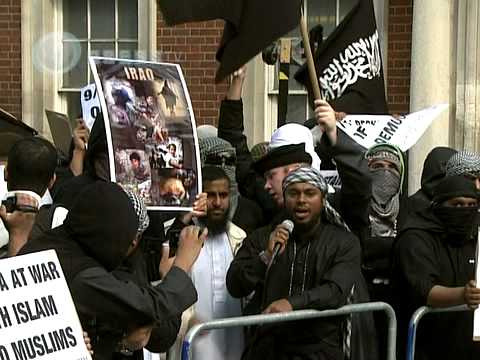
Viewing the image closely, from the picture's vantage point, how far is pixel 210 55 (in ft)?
41.3

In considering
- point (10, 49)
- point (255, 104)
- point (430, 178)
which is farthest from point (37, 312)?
point (10, 49)

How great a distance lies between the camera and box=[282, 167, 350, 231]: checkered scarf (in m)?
5.62

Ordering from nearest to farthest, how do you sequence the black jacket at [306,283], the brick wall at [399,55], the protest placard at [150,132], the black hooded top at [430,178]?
1. the protest placard at [150,132]
2. the black jacket at [306,283]
3. the black hooded top at [430,178]
4. the brick wall at [399,55]

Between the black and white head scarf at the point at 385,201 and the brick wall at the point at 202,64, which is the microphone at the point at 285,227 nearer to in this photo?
the black and white head scarf at the point at 385,201

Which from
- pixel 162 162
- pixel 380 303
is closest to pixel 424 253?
pixel 380 303

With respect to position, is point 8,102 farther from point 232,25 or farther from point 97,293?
point 97,293

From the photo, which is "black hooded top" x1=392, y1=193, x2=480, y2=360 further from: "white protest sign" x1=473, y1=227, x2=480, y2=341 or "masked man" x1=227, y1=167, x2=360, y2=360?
"masked man" x1=227, y1=167, x2=360, y2=360

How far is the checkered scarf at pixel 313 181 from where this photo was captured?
18.5 feet

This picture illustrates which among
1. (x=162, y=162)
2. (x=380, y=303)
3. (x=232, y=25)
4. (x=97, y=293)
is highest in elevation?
(x=232, y=25)

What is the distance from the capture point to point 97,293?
4.12 m

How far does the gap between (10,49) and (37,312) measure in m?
9.58

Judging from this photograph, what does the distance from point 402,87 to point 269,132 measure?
1525 millimetres

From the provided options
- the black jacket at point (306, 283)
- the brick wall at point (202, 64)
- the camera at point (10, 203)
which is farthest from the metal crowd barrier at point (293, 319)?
the brick wall at point (202, 64)

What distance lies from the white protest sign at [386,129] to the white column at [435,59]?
13.6ft
